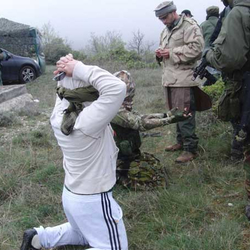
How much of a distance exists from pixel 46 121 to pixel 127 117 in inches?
150

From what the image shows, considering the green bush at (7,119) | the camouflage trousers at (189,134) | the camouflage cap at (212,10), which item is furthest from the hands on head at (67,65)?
the camouflage cap at (212,10)

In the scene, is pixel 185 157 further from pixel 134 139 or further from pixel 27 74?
pixel 27 74

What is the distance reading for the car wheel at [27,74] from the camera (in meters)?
12.7

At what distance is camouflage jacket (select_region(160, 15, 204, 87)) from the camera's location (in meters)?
4.04

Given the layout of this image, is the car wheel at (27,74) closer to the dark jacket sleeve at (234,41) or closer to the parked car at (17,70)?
the parked car at (17,70)

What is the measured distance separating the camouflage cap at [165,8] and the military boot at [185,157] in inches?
62.7

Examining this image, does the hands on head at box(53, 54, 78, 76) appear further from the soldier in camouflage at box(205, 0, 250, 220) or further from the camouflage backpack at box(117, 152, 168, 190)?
the camouflage backpack at box(117, 152, 168, 190)

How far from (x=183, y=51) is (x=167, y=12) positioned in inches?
18.1

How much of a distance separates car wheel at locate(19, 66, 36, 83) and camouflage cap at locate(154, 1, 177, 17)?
31.0 ft

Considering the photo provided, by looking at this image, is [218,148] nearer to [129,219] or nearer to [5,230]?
[129,219]

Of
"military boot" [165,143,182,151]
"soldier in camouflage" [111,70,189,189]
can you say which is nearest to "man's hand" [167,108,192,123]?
"soldier in camouflage" [111,70,189,189]

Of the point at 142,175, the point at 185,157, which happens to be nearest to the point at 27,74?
the point at 185,157

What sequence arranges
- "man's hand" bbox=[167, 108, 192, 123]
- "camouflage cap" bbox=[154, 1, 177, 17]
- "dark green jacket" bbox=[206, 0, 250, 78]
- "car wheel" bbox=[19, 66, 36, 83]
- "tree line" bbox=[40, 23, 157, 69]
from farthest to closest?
"tree line" bbox=[40, 23, 157, 69]
"car wheel" bbox=[19, 66, 36, 83]
"camouflage cap" bbox=[154, 1, 177, 17]
"man's hand" bbox=[167, 108, 192, 123]
"dark green jacket" bbox=[206, 0, 250, 78]

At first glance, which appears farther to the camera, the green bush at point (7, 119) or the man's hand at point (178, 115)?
the green bush at point (7, 119)
